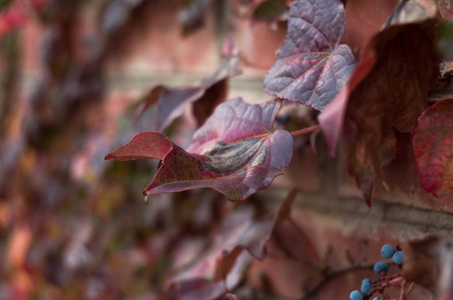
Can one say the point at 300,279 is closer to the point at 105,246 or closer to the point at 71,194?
the point at 105,246

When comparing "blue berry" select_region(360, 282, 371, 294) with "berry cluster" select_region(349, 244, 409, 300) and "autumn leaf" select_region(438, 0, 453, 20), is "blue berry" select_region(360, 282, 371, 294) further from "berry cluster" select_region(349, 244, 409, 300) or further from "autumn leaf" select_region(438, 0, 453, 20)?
"autumn leaf" select_region(438, 0, 453, 20)

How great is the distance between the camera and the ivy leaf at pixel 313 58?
0.42 meters

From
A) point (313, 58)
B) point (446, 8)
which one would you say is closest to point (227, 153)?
point (313, 58)

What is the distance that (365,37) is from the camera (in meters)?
0.51

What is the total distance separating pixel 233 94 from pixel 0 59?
3.23 ft

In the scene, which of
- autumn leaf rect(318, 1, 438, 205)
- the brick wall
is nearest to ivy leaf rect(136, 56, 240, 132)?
the brick wall

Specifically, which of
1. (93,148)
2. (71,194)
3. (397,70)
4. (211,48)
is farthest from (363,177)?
(71,194)

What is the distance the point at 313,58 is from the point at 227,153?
112 millimetres

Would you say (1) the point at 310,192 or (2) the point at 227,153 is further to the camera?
(1) the point at 310,192

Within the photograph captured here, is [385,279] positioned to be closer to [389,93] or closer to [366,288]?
[366,288]

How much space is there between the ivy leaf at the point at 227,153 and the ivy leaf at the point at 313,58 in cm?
3

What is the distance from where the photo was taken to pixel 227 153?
44cm

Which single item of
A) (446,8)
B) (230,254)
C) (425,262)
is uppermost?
(446,8)

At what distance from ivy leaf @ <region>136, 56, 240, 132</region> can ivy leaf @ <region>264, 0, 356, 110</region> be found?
0.13 m
